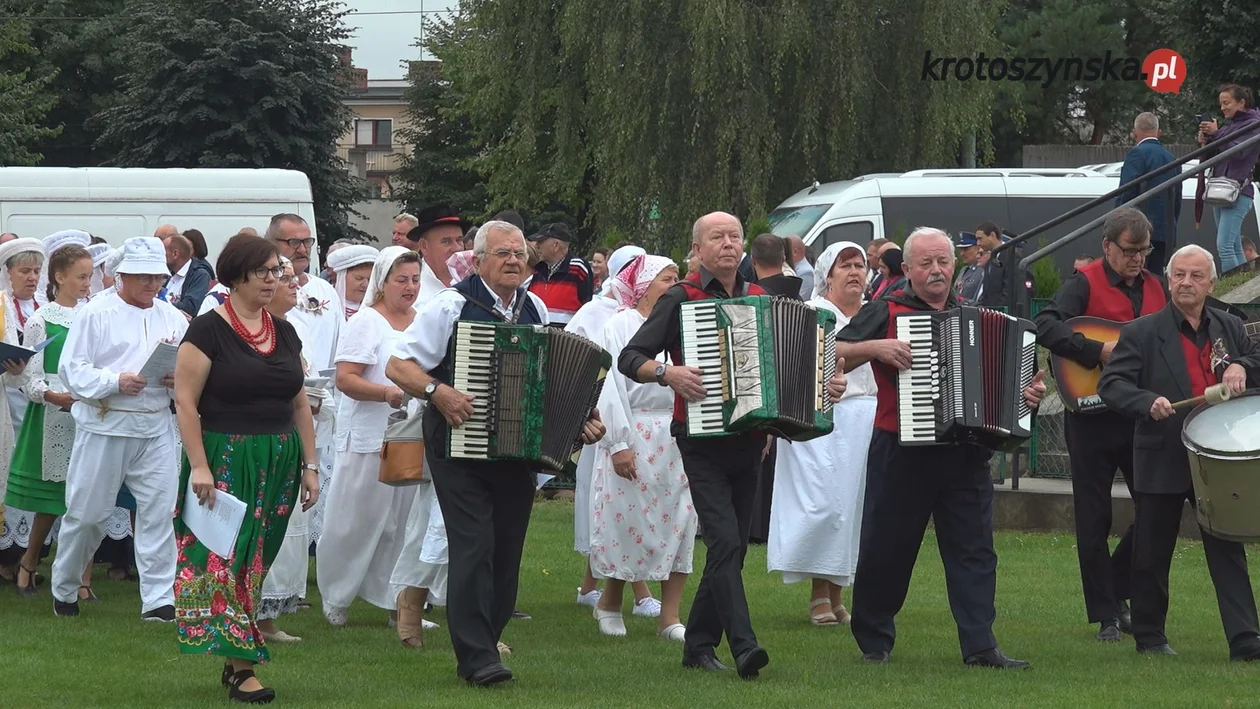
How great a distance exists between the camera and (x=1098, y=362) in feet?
30.6

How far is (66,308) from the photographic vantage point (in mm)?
11031

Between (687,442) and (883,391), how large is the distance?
1038 mm

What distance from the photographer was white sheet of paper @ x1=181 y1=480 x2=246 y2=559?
295 inches

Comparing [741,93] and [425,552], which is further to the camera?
[741,93]

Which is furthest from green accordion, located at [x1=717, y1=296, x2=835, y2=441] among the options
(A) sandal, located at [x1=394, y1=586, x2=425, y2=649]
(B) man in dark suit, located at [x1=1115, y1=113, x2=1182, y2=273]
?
(B) man in dark suit, located at [x1=1115, y1=113, x2=1182, y2=273]

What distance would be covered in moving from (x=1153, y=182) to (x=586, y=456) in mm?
8327

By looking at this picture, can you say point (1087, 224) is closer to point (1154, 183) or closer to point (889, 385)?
point (1154, 183)

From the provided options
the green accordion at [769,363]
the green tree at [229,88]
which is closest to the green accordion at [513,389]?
the green accordion at [769,363]

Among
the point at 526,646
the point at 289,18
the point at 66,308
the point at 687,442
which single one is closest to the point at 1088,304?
the point at 687,442

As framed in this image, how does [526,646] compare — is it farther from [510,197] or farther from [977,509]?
[510,197]

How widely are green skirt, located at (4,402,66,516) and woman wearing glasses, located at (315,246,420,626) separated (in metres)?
1.97

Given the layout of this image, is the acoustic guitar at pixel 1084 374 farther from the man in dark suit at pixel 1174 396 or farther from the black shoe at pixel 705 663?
the black shoe at pixel 705 663

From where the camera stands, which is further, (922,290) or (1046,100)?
(1046,100)

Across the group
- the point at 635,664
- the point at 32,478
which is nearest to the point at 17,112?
the point at 32,478
